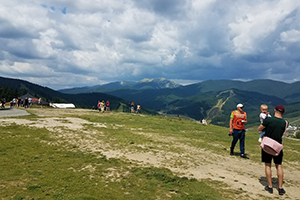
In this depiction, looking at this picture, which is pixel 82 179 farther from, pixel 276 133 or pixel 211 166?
pixel 276 133

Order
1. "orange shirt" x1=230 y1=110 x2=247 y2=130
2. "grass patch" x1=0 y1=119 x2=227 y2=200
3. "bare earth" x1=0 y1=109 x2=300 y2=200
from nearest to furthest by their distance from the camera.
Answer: "grass patch" x1=0 y1=119 x2=227 y2=200 → "bare earth" x1=0 y1=109 x2=300 y2=200 → "orange shirt" x1=230 y1=110 x2=247 y2=130

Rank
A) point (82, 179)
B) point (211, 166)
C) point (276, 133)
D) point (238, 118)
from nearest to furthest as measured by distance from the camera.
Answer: point (82, 179) < point (276, 133) < point (211, 166) < point (238, 118)

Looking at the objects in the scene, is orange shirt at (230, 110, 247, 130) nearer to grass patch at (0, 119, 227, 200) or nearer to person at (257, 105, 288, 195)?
person at (257, 105, 288, 195)

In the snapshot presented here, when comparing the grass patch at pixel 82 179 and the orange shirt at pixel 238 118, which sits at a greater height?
the orange shirt at pixel 238 118

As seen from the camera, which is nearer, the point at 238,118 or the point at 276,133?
the point at 276,133

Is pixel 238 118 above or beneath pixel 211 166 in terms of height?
above

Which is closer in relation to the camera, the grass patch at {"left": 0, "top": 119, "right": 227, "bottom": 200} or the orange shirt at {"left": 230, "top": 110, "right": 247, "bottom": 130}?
the grass patch at {"left": 0, "top": 119, "right": 227, "bottom": 200}

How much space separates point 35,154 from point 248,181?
1058cm

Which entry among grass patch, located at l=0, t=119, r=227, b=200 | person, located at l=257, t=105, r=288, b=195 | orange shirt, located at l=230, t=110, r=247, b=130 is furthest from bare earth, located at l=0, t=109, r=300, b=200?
orange shirt, located at l=230, t=110, r=247, b=130

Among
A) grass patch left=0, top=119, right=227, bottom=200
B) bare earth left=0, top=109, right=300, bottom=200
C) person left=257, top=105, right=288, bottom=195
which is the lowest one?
bare earth left=0, top=109, right=300, bottom=200

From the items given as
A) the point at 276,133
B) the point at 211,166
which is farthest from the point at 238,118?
the point at 276,133

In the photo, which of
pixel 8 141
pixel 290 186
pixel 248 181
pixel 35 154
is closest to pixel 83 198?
pixel 35 154

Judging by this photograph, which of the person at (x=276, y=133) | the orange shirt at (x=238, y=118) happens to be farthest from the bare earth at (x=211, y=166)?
the orange shirt at (x=238, y=118)

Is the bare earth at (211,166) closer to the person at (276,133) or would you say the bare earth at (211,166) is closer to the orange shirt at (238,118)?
the person at (276,133)
